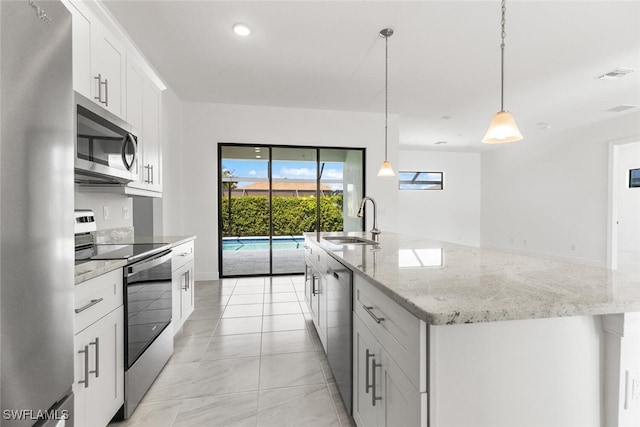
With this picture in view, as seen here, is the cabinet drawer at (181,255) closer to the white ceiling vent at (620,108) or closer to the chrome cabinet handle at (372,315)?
the chrome cabinet handle at (372,315)

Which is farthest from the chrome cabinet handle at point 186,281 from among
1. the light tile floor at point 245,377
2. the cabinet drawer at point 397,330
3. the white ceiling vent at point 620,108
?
the white ceiling vent at point 620,108

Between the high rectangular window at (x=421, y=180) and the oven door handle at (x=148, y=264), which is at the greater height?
the high rectangular window at (x=421, y=180)

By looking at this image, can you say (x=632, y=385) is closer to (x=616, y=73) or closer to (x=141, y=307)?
(x=141, y=307)

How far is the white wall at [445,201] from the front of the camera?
326 inches

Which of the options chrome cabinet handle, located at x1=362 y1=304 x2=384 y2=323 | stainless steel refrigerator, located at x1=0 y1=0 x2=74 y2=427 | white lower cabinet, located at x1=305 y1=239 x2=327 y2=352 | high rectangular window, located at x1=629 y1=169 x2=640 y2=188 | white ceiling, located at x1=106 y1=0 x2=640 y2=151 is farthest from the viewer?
high rectangular window, located at x1=629 y1=169 x2=640 y2=188

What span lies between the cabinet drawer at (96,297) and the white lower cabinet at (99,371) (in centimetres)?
3

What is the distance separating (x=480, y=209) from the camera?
8.72 metres

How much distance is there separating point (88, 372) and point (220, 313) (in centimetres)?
201

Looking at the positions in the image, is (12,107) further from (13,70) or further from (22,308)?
(22,308)

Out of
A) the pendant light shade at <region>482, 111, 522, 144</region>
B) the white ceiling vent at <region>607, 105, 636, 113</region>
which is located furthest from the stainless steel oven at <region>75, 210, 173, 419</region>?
the white ceiling vent at <region>607, 105, 636, 113</region>

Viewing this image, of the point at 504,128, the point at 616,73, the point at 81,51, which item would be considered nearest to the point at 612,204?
the point at 616,73

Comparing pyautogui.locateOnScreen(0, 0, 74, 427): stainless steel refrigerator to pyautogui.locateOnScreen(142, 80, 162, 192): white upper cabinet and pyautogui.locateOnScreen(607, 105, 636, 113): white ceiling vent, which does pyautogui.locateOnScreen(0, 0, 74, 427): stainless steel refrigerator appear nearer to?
pyautogui.locateOnScreen(142, 80, 162, 192): white upper cabinet

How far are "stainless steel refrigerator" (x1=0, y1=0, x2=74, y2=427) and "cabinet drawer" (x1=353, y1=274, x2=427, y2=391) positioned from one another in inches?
37.3

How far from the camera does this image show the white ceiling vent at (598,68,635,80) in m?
3.49
